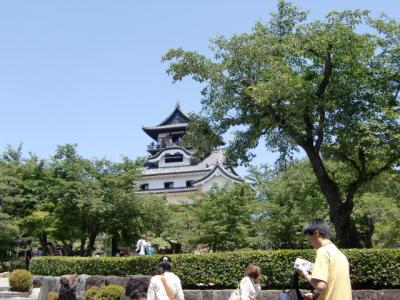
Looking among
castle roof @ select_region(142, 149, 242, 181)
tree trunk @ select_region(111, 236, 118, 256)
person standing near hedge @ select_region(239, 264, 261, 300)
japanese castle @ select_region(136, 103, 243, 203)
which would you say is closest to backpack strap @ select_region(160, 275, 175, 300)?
person standing near hedge @ select_region(239, 264, 261, 300)

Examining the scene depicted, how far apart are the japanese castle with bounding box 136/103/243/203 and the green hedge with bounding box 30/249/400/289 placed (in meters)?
29.2

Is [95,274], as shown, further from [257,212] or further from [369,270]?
[257,212]

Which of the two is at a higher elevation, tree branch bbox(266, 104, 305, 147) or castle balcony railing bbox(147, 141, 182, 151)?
castle balcony railing bbox(147, 141, 182, 151)

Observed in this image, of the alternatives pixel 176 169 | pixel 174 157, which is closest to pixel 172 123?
pixel 174 157

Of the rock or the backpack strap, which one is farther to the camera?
the rock

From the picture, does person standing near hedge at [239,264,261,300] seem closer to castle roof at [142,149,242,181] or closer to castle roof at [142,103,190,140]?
castle roof at [142,149,242,181]

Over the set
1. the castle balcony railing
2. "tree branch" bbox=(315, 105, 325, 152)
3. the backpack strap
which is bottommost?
the backpack strap

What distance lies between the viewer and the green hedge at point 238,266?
37.8ft

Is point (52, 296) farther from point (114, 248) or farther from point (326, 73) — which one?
point (326, 73)

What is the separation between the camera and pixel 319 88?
13383 mm

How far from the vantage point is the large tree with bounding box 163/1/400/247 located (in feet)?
41.1

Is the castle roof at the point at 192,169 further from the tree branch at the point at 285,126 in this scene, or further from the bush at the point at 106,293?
the tree branch at the point at 285,126

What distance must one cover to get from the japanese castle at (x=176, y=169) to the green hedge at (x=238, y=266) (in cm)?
2916

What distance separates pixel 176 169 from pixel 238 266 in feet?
124
